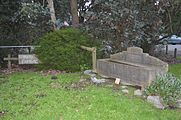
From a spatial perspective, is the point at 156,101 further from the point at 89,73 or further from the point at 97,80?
the point at 89,73

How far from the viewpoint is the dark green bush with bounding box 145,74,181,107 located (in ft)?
18.7

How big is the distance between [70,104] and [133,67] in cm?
176

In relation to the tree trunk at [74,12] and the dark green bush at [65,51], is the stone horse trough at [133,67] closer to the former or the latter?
the dark green bush at [65,51]

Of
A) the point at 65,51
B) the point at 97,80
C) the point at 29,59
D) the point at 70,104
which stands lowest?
the point at 70,104

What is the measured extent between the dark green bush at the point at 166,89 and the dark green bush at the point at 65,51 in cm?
291

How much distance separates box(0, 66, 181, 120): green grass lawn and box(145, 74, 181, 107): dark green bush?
11.6 inches

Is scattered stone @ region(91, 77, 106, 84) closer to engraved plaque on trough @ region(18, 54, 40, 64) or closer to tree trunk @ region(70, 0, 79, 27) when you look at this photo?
A: engraved plaque on trough @ region(18, 54, 40, 64)

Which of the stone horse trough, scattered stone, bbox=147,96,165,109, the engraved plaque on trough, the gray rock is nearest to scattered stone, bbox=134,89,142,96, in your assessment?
the stone horse trough

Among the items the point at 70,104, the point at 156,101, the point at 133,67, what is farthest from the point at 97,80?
the point at 156,101

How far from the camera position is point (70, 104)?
5.51m

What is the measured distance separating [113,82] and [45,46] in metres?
2.60

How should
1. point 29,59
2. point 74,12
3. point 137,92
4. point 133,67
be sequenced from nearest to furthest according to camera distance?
point 137,92 → point 133,67 → point 29,59 → point 74,12

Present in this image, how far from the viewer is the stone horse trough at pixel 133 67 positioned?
6.21m

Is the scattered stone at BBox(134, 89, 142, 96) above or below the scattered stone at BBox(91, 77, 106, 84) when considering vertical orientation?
below
